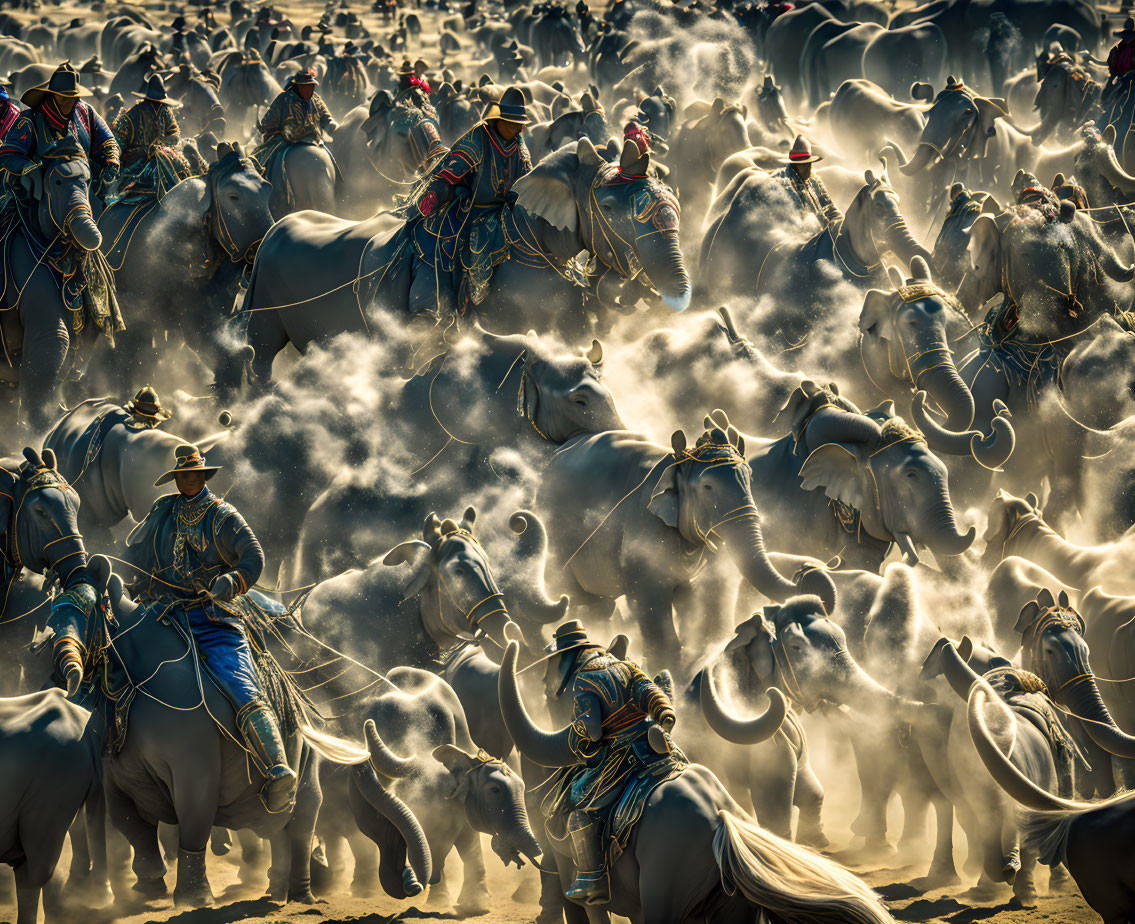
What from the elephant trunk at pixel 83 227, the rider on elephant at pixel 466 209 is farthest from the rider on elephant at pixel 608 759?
the elephant trunk at pixel 83 227

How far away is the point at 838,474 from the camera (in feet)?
28.0

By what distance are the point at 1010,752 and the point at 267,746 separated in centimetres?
368

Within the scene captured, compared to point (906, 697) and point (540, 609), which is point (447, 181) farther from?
point (906, 697)

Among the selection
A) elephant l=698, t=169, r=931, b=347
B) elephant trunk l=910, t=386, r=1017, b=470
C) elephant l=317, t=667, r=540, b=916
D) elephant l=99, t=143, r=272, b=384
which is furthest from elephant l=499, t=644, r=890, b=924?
elephant l=99, t=143, r=272, b=384

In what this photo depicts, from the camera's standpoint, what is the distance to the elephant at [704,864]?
186 inches

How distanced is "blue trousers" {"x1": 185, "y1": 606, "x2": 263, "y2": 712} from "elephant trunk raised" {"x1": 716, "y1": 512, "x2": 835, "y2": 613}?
2734 millimetres

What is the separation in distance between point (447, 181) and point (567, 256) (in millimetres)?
1066

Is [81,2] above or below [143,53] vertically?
below

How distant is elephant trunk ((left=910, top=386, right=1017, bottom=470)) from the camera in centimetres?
922

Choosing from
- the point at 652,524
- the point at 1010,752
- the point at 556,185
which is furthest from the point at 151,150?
the point at 1010,752

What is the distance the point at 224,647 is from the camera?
6.70 meters

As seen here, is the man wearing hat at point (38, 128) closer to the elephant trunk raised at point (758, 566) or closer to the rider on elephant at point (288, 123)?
the rider on elephant at point (288, 123)

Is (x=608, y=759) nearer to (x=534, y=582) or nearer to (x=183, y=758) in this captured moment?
(x=183, y=758)

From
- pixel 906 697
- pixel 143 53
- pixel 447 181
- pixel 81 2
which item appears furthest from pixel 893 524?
pixel 81 2
